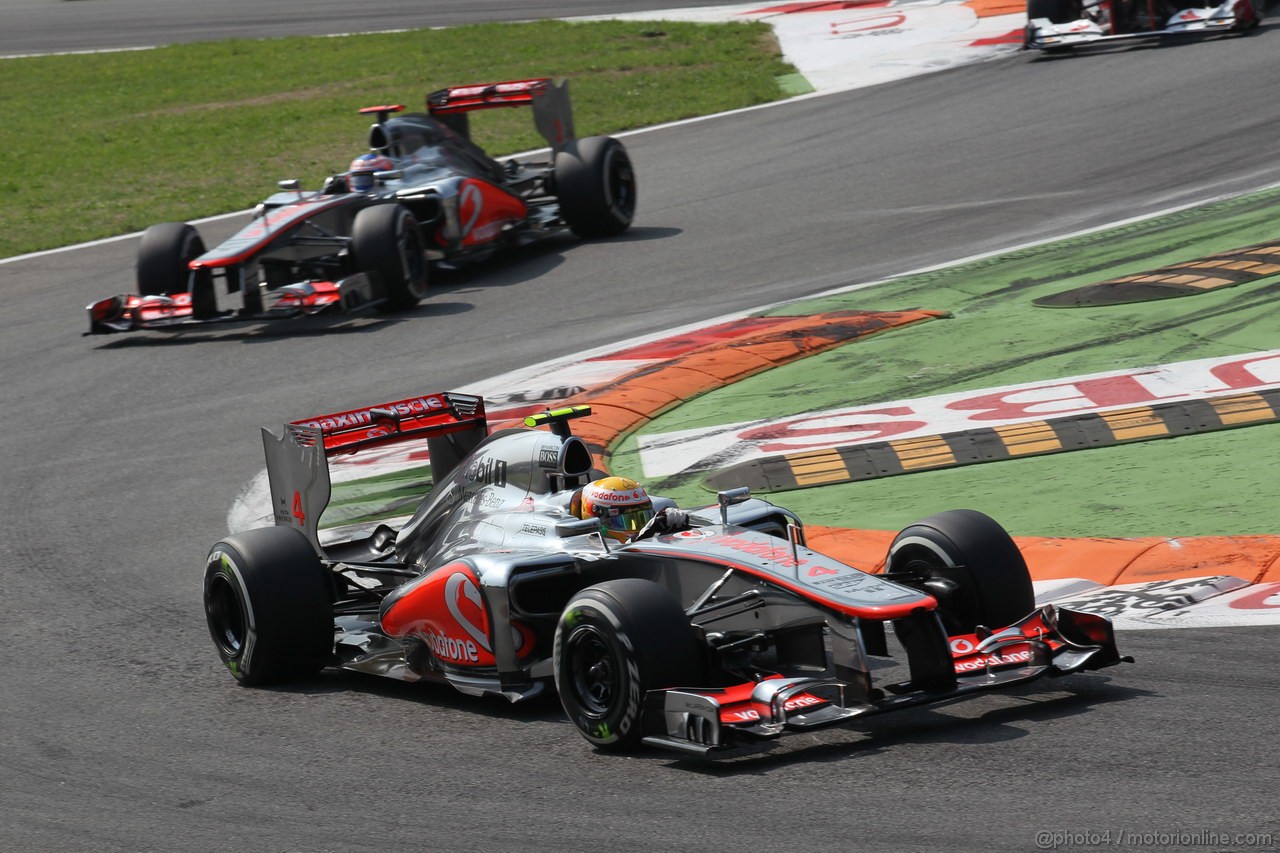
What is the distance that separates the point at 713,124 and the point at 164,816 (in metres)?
20.3

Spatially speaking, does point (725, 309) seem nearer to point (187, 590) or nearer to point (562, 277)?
point (562, 277)

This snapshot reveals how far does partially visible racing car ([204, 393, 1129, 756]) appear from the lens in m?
6.42

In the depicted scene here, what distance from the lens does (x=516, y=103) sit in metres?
Result: 19.0

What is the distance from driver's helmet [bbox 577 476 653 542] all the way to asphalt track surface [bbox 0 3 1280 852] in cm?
88

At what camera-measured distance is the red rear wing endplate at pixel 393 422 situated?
895cm

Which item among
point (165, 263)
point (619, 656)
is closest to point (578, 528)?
point (619, 656)

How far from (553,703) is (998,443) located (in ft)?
14.0

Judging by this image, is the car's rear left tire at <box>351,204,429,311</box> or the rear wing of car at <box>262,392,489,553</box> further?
the car's rear left tire at <box>351,204,429,311</box>

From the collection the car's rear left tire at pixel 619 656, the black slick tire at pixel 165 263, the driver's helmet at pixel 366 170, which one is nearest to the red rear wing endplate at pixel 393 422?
the car's rear left tire at pixel 619 656

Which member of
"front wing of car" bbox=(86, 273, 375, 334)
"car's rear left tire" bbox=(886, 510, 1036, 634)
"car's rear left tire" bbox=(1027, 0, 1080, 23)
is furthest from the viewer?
"car's rear left tire" bbox=(1027, 0, 1080, 23)

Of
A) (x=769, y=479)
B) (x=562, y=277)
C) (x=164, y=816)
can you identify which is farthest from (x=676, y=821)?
(x=562, y=277)

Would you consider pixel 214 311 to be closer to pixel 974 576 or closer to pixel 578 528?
pixel 578 528

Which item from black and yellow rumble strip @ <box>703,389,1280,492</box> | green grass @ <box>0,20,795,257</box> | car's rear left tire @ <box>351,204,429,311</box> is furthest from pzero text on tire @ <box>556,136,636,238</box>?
black and yellow rumble strip @ <box>703,389,1280,492</box>

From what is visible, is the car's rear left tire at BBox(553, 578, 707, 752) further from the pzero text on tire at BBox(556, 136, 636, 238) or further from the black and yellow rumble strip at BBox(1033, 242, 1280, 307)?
the pzero text on tire at BBox(556, 136, 636, 238)
